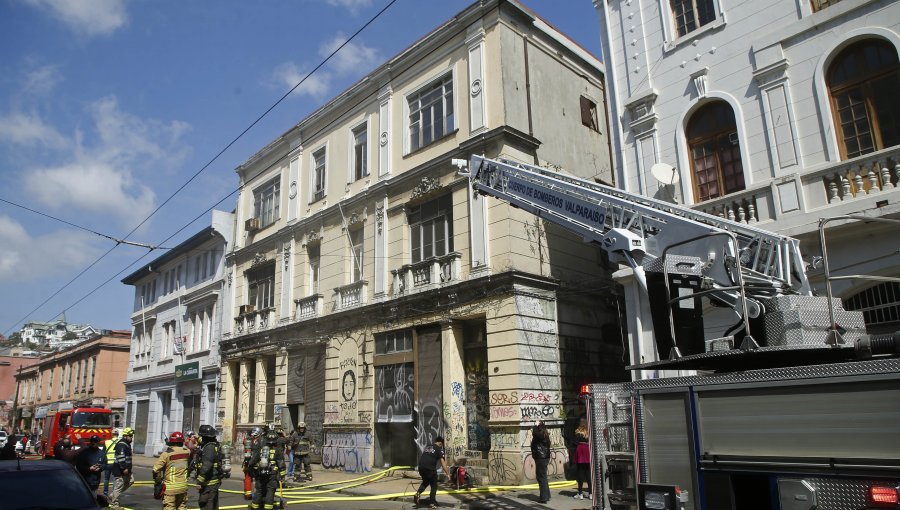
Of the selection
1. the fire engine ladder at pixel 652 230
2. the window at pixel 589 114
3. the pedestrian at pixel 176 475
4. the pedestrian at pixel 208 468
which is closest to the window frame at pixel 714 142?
the fire engine ladder at pixel 652 230

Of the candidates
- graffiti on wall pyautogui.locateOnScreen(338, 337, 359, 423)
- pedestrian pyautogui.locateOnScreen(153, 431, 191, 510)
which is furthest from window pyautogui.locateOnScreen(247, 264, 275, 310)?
pedestrian pyautogui.locateOnScreen(153, 431, 191, 510)

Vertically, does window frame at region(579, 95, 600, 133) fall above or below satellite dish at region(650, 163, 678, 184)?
above

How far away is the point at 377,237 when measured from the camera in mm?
21203

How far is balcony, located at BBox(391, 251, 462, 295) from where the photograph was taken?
18.1 meters

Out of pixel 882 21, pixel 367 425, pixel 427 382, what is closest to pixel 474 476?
pixel 427 382

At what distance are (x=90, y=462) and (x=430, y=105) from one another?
13.6 metres

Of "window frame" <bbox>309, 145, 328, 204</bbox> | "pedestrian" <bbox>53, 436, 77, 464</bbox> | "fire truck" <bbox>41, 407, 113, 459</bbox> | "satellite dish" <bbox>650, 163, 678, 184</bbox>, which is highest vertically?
"window frame" <bbox>309, 145, 328, 204</bbox>

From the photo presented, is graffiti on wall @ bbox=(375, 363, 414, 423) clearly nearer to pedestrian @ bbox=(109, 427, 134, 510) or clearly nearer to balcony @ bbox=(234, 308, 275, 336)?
pedestrian @ bbox=(109, 427, 134, 510)

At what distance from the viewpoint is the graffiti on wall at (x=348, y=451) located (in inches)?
781

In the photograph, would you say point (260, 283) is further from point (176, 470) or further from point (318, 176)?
point (176, 470)

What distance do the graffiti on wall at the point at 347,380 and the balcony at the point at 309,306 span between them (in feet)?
7.39

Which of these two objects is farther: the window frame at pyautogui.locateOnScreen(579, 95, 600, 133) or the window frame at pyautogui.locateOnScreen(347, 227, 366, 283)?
the window frame at pyautogui.locateOnScreen(347, 227, 366, 283)

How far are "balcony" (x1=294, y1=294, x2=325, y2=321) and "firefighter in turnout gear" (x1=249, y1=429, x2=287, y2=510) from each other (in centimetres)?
1285

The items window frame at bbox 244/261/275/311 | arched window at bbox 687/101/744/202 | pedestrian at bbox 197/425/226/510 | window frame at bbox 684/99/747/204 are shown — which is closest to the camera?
pedestrian at bbox 197/425/226/510
